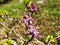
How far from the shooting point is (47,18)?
18.6 ft

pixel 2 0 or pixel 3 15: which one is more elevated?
pixel 3 15

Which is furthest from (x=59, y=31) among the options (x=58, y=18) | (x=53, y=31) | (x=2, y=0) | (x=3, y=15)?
(x=3, y=15)

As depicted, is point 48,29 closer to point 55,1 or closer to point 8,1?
point 55,1

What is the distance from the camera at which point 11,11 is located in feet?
20.3

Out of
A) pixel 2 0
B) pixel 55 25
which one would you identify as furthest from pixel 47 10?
pixel 2 0

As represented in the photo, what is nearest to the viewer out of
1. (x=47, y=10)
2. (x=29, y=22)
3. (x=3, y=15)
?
(x=29, y=22)

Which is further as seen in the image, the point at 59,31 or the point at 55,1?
the point at 55,1

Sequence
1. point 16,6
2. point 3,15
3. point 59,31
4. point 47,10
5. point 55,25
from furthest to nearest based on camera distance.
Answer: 1. point 16,6
2. point 47,10
3. point 55,25
4. point 59,31
5. point 3,15

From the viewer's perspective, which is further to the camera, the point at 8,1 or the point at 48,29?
the point at 8,1

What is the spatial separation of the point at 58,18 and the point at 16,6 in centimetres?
147

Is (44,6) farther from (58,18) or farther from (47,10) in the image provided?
(58,18)

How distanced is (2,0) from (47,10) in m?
1.64

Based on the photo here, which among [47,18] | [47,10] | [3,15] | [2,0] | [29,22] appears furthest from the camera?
[2,0]

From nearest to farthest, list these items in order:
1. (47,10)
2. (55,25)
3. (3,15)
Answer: (3,15) < (55,25) < (47,10)
